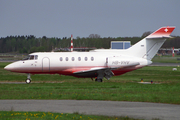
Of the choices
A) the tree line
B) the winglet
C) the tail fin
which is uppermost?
the tree line

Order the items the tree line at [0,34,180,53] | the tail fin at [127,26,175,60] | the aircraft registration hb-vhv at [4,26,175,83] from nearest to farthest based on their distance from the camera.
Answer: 1. the aircraft registration hb-vhv at [4,26,175,83]
2. the tail fin at [127,26,175,60]
3. the tree line at [0,34,180,53]

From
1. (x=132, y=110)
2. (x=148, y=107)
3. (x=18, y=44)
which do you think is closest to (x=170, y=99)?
(x=148, y=107)

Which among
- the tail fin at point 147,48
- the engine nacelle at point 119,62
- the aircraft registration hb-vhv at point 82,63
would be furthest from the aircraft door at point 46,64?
the tail fin at point 147,48

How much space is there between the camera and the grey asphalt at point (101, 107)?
1260 cm

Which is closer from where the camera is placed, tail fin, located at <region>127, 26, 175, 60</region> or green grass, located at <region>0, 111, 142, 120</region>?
green grass, located at <region>0, 111, 142, 120</region>

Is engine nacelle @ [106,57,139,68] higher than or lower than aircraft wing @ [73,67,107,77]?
higher

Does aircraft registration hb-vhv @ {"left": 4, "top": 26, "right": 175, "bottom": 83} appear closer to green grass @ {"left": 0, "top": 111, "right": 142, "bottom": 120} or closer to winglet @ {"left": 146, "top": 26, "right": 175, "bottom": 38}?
winglet @ {"left": 146, "top": 26, "right": 175, "bottom": 38}

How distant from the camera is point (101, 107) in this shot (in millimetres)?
14375

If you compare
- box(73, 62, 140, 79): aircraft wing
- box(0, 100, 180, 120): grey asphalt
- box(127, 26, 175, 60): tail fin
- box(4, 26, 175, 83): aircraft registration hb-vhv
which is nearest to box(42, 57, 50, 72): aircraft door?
box(4, 26, 175, 83): aircraft registration hb-vhv

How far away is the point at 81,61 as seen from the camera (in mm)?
28469

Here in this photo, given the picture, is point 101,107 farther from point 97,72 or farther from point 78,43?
point 78,43

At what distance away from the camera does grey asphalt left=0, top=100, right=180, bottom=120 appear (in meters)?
12.6

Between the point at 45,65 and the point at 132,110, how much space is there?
16254 millimetres

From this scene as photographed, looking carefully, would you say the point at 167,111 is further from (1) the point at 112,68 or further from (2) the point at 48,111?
(1) the point at 112,68
